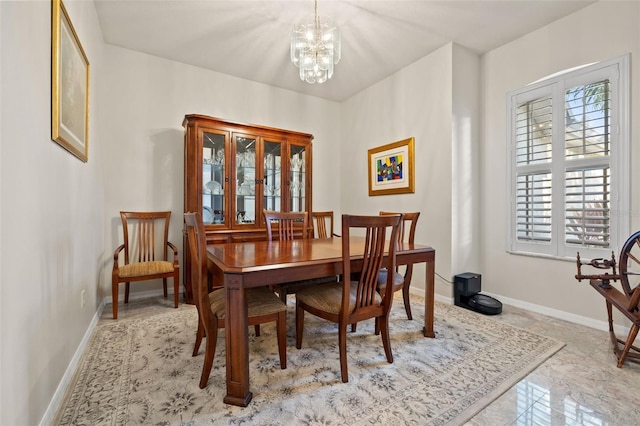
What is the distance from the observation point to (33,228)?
1206 millimetres

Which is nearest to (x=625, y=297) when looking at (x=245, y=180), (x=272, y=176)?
(x=272, y=176)

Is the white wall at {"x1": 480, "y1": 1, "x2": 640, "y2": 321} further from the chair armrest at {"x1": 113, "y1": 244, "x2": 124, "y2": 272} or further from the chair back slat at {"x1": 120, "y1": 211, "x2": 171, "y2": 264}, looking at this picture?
the chair armrest at {"x1": 113, "y1": 244, "x2": 124, "y2": 272}

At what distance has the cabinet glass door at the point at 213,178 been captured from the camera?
10.1 feet

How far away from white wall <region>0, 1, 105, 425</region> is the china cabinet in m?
1.22

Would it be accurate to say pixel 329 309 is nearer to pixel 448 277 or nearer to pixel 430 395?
pixel 430 395

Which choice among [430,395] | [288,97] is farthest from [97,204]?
[430,395]

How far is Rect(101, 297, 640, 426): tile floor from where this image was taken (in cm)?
134

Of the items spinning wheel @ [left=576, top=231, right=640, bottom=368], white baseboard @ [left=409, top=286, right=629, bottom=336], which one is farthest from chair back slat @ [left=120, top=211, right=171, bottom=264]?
spinning wheel @ [left=576, top=231, right=640, bottom=368]

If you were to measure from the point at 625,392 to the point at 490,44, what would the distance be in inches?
123

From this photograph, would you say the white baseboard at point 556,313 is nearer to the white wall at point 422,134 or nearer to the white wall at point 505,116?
the white wall at point 505,116

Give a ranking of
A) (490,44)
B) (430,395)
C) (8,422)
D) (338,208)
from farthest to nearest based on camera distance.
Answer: (338,208)
(490,44)
(430,395)
(8,422)

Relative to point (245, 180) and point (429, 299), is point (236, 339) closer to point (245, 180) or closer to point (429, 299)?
point (429, 299)

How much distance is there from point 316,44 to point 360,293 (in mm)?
1931

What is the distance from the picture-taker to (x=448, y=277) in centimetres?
303
